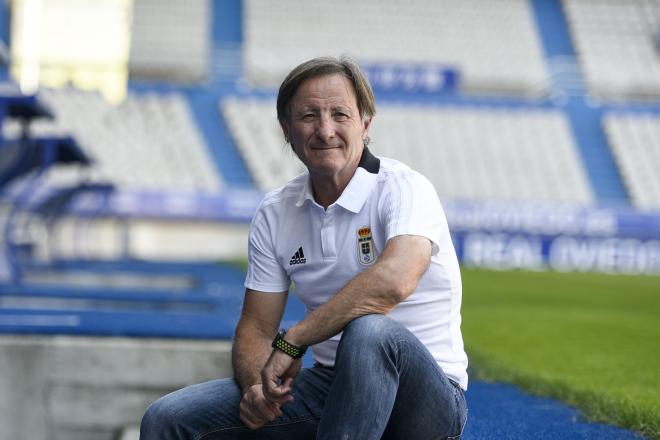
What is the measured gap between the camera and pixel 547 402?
3172 millimetres

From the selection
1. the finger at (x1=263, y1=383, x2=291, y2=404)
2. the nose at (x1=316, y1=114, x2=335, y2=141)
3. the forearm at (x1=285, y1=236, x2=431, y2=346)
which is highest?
the nose at (x1=316, y1=114, x2=335, y2=141)

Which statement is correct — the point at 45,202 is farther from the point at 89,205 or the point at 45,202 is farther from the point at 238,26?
the point at 238,26

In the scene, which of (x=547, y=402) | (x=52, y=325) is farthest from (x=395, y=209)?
(x=52, y=325)

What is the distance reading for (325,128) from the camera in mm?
1959

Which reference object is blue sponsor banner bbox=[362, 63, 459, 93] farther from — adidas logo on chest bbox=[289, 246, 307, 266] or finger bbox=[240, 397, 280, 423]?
finger bbox=[240, 397, 280, 423]

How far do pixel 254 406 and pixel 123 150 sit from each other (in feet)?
51.1

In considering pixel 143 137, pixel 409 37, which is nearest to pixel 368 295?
pixel 143 137

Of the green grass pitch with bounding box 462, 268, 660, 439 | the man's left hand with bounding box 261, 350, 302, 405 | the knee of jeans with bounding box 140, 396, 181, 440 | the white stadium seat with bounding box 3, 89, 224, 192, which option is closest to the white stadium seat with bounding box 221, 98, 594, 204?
the white stadium seat with bounding box 3, 89, 224, 192

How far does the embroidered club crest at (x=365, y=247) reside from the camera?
195cm

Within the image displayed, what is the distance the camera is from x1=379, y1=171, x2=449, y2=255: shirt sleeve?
1.89 metres

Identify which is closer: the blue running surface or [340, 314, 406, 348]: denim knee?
[340, 314, 406, 348]: denim knee

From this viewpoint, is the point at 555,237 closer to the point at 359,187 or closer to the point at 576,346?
the point at 576,346

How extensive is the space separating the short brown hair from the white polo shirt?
13 centimetres

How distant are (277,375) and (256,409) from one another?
0.10 meters
